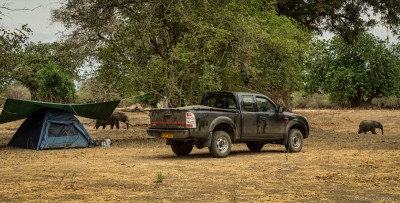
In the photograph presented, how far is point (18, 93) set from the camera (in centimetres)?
8594

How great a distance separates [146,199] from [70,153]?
9937 millimetres

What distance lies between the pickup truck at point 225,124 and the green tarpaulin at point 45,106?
509 cm

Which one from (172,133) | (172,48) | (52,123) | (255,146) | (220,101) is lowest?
(255,146)

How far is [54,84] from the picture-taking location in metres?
71.5

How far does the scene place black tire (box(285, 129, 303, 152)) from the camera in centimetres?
1669

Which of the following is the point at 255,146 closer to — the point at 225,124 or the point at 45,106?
the point at 225,124

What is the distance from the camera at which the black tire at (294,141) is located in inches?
657

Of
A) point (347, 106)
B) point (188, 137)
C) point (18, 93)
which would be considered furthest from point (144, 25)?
point (18, 93)

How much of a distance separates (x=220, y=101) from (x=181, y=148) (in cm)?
188

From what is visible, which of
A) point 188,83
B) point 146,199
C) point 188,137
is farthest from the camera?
point 188,83

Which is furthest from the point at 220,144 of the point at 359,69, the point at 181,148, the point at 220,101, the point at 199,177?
the point at 359,69

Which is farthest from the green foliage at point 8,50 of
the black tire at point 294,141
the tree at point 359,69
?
the tree at point 359,69

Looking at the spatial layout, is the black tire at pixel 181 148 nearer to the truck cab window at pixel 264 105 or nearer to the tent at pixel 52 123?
the truck cab window at pixel 264 105

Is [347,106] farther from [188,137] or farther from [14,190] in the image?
[14,190]
